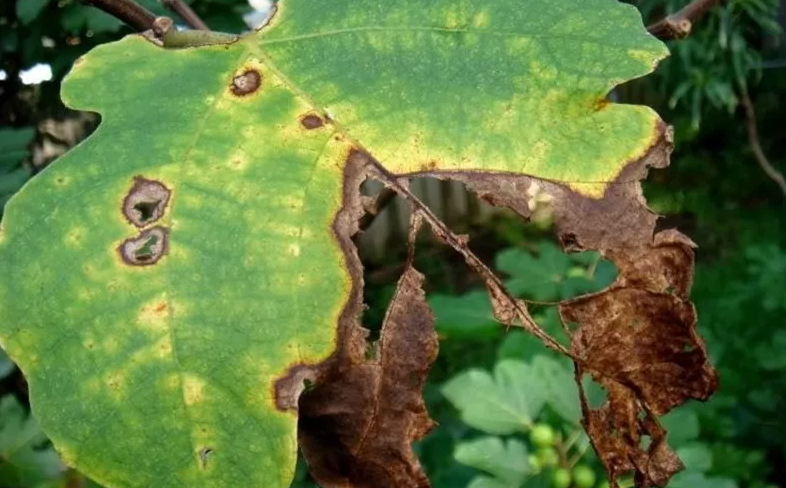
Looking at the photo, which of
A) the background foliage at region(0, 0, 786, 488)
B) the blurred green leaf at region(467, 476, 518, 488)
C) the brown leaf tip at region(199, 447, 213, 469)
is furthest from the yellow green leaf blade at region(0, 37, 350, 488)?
the blurred green leaf at region(467, 476, 518, 488)

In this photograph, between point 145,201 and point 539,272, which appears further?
point 539,272

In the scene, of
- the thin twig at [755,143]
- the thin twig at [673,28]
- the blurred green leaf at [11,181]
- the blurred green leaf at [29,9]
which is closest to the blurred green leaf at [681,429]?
the thin twig at [673,28]

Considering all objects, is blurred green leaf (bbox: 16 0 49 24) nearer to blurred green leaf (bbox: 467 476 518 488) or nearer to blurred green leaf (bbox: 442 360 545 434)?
blurred green leaf (bbox: 442 360 545 434)

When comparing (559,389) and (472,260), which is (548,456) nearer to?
(559,389)

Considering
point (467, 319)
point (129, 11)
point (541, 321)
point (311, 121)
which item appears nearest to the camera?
point (311, 121)

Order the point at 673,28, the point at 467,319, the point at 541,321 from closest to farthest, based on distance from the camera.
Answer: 1. the point at 673,28
2. the point at 541,321
3. the point at 467,319

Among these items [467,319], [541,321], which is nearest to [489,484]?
[541,321]

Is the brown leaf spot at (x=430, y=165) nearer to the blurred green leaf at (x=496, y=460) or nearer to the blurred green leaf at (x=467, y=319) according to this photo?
the blurred green leaf at (x=496, y=460)

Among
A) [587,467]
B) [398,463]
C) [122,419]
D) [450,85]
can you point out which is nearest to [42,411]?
[122,419]

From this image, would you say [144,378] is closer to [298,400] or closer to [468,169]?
[298,400]
